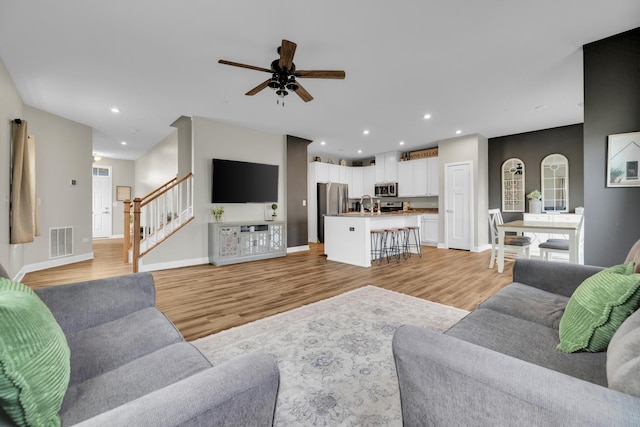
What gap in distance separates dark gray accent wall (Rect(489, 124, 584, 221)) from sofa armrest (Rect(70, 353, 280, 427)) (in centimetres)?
728

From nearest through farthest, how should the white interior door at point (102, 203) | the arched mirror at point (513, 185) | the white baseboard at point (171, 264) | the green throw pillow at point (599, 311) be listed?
the green throw pillow at point (599, 311), the white baseboard at point (171, 264), the arched mirror at point (513, 185), the white interior door at point (102, 203)

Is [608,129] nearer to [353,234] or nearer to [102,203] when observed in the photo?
[353,234]

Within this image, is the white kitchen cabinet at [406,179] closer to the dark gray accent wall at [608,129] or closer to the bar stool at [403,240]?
the bar stool at [403,240]

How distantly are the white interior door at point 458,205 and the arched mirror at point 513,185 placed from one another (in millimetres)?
905

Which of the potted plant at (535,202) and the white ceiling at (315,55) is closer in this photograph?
the white ceiling at (315,55)

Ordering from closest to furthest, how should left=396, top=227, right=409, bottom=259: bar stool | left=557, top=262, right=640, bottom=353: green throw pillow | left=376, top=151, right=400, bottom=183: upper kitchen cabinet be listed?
left=557, top=262, right=640, bottom=353: green throw pillow
left=396, top=227, right=409, bottom=259: bar stool
left=376, top=151, right=400, bottom=183: upper kitchen cabinet

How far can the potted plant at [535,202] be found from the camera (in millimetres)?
5859

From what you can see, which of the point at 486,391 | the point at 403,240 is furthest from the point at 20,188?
the point at 403,240

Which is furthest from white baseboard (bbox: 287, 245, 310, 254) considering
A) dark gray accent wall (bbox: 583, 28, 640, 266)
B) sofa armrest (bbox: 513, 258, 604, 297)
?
→ dark gray accent wall (bbox: 583, 28, 640, 266)

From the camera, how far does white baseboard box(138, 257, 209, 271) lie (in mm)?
4480

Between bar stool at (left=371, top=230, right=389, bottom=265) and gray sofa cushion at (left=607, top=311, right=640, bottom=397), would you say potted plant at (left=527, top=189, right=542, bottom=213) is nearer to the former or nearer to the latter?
bar stool at (left=371, top=230, right=389, bottom=265)

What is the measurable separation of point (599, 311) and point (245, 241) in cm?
487

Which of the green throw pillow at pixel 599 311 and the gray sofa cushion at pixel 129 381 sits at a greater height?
the green throw pillow at pixel 599 311

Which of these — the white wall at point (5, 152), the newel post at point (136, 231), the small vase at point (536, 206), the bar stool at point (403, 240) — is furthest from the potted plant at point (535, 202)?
the white wall at point (5, 152)
